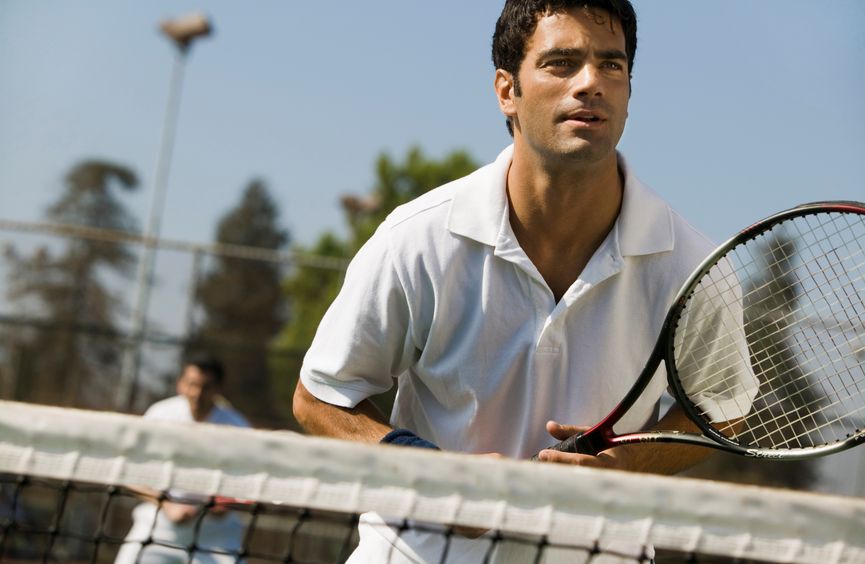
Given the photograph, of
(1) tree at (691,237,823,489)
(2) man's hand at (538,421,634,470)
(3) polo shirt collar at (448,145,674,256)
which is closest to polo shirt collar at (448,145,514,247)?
(3) polo shirt collar at (448,145,674,256)

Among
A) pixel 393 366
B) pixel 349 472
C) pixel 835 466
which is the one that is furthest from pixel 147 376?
pixel 349 472

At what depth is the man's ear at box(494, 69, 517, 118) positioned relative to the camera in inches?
105

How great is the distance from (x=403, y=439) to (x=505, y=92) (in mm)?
858

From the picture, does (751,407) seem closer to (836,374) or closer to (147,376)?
(836,374)

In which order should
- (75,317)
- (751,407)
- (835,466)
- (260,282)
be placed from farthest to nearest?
(260,282) → (75,317) → (835,466) → (751,407)

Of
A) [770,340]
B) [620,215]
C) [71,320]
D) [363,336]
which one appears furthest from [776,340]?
Answer: [71,320]

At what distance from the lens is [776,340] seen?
9.11ft

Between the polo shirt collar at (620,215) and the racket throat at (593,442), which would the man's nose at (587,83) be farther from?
the racket throat at (593,442)

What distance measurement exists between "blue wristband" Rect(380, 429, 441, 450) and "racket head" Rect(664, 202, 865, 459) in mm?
536

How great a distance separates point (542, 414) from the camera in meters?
2.48

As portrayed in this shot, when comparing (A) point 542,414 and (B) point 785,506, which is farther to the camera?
(A) point 542,414

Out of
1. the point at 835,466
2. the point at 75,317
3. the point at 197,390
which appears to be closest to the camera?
the point at 197,390

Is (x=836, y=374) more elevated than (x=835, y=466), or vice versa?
(x=836, y=374)

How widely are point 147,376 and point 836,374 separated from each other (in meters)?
6.81
